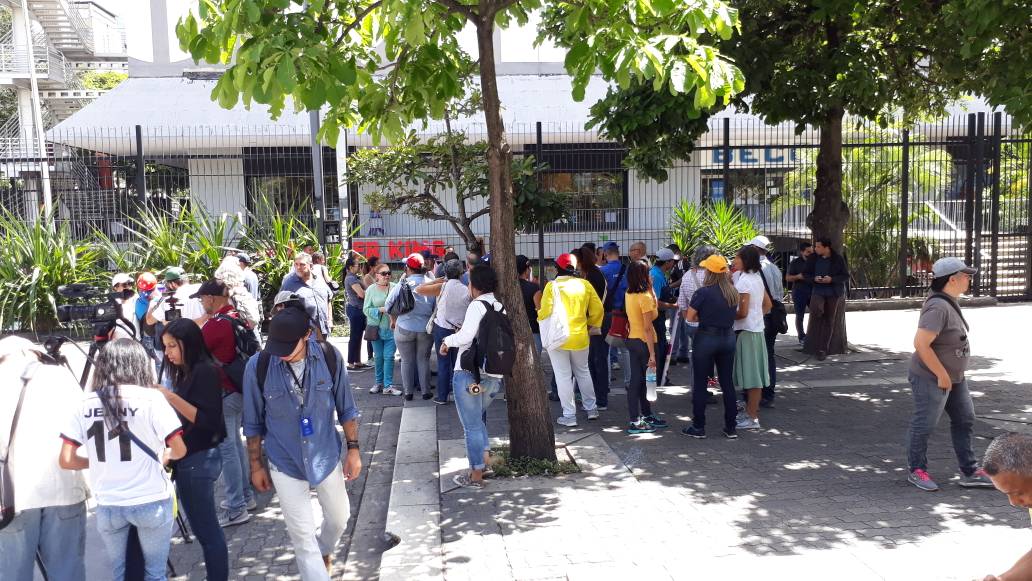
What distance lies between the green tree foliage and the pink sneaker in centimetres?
271

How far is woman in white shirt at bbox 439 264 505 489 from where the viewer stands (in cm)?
648

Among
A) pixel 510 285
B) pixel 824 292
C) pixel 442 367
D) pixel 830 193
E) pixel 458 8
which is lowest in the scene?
pixel 442 367

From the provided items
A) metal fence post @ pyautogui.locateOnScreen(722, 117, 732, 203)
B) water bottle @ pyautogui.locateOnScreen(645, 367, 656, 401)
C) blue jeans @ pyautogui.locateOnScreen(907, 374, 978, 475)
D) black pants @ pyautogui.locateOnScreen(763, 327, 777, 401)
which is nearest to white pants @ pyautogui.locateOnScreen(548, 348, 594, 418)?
water bottle @ pyautogui.locateOnScreen(645, 367, 656, 401)

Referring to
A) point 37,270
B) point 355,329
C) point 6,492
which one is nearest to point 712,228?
point 355,329

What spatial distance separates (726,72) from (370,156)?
17.2 ft

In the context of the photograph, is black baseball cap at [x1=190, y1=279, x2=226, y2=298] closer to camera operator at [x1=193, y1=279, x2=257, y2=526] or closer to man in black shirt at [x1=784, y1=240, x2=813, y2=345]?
camera operator at [x1=193, y1=279, x2=257, y2=526]

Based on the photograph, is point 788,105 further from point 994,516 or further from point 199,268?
point 199,268

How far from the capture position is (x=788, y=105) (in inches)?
398

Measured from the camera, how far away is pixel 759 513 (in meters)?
6.03

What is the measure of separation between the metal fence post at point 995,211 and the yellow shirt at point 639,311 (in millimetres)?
10963

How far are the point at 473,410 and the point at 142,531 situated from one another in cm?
280

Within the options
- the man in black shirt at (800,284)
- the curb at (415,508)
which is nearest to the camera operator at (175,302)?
the curb at (415,508)

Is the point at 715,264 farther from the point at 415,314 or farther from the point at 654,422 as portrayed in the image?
the point at 415,314

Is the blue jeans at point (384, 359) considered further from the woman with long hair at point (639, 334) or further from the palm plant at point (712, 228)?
the palm plant at point (712, 228)
